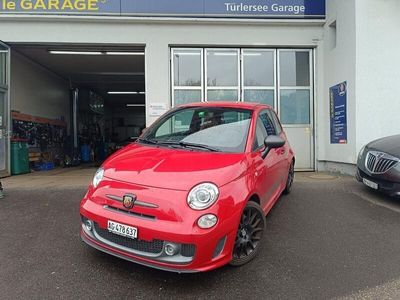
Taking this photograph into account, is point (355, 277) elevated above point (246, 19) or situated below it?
below

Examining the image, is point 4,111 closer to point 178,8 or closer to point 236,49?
point 178,8

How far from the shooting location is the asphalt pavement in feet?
10.0

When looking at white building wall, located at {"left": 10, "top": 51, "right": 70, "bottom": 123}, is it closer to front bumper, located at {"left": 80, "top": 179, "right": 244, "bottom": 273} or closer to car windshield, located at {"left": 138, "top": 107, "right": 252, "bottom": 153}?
car windshield, located at {"left": 138, "top": 107, "right": 252, "bottom": 153}

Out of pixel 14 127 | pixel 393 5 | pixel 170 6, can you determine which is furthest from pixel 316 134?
pixel 14 127

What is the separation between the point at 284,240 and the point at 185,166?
1.80 meters

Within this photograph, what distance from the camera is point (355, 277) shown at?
337 cm

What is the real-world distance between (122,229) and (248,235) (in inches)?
50.6

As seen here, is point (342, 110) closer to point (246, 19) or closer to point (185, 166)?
point (246, 19)

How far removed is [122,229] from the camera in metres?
2.99

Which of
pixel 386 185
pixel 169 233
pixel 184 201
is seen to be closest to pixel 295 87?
pixel 386 185

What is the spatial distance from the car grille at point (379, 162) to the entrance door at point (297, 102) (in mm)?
3841

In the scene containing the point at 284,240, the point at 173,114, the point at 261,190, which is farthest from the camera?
the point at 173,114

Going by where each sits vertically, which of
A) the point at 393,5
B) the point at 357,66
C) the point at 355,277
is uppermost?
the point at 393,5

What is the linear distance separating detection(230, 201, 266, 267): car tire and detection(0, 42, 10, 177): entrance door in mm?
8222
